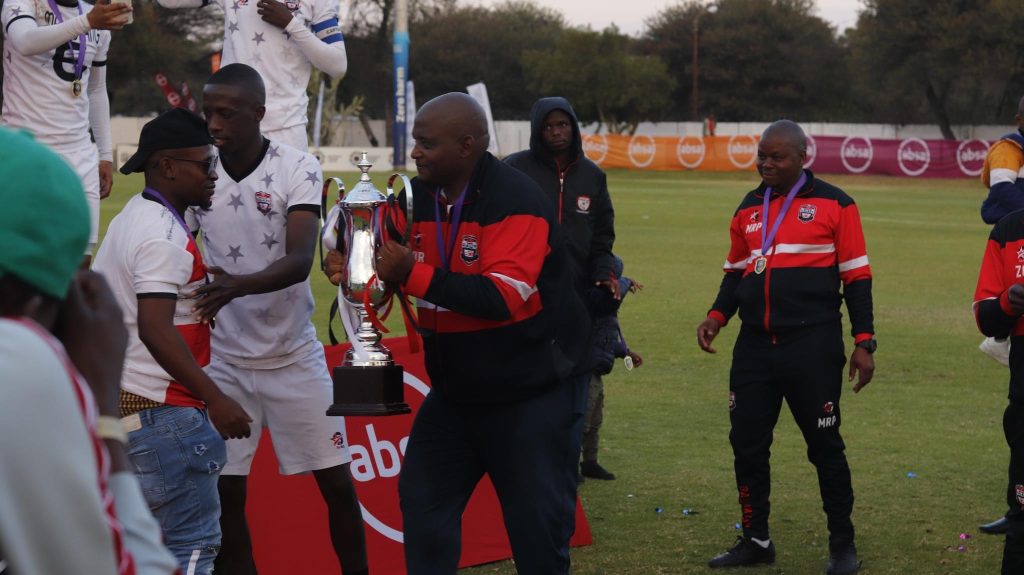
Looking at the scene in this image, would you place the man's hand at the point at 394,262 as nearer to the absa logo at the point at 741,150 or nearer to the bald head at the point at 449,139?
the bald head at the point at 449,139

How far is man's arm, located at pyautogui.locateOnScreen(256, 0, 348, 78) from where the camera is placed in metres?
6.11

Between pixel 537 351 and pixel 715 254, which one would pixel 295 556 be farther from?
pixel 715 254

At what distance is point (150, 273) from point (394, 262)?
0.77 meters

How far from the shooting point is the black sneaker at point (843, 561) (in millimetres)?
6422

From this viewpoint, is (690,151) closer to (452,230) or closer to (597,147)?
(597,147)

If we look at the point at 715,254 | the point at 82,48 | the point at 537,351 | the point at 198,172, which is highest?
the point at 82,48

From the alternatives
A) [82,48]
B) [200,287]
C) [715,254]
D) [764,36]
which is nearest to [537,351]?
[200,287]

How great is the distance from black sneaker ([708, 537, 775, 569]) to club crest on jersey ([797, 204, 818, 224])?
1.60 meters

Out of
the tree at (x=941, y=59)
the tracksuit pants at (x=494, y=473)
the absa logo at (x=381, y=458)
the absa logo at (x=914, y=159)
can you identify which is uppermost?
the tree at (x=941, y=59)

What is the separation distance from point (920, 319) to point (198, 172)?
12.6 meters

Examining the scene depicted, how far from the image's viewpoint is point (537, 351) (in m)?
4.70

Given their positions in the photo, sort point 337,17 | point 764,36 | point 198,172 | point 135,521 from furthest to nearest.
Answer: point 764,36 < point 337,17 < point 198,172 < point 135,521

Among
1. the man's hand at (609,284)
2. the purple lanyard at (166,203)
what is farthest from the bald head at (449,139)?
the man's hand at (609,284)

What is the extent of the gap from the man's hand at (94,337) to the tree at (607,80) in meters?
77.5
